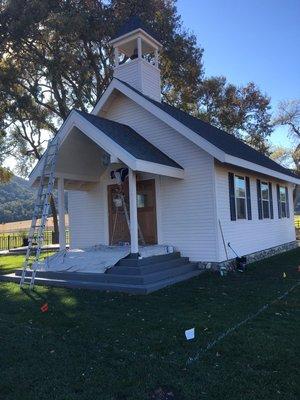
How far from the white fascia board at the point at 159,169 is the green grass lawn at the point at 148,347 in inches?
122

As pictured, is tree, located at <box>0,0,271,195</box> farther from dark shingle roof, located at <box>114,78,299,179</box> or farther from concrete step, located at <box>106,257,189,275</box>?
concrete step, located at <box>106,257,189,275</box>

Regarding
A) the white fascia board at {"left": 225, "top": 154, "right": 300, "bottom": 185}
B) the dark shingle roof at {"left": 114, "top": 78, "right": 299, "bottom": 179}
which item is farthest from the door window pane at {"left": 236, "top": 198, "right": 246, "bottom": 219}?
the dark shingle roof at {"left": 114, "top": 78, "right": 299, "bottom": 179}

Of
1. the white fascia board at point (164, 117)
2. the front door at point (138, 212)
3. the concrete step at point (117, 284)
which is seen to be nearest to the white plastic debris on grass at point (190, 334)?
the concrete step at point (117, 284)

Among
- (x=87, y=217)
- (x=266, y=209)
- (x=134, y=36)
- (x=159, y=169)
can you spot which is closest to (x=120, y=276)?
(x=159, y=169)

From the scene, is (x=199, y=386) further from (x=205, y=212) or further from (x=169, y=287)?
(x=205, y=212)

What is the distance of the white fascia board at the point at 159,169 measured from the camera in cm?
973

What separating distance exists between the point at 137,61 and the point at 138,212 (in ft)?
17.9

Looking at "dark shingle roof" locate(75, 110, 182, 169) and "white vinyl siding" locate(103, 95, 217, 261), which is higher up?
"dark shingle roof" locate(75, 110, 182, 169)

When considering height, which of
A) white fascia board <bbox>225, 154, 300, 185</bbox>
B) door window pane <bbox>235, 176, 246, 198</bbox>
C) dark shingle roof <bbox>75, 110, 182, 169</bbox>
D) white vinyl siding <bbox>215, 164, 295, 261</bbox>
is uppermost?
dark shingle roof <bbox>75, 110, 182, 169</bbox>

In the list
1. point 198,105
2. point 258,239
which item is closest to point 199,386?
point 258,239

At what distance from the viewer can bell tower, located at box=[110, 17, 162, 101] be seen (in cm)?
1384

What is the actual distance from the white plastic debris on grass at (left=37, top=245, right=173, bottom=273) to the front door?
3.83 feet

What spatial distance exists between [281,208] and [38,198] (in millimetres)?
11746

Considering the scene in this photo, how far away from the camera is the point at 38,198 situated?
10461 mm
